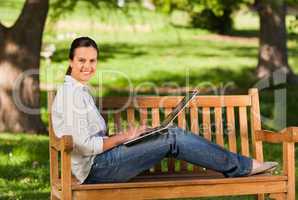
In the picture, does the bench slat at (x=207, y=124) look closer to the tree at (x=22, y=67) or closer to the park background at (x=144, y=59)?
the park background at (x=144, y=59)

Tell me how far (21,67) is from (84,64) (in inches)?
197

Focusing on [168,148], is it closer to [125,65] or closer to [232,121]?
[232,121]

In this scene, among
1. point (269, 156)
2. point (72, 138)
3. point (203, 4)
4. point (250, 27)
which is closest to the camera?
point (72, 138)

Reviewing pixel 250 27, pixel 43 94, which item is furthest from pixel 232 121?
pixel 250 27

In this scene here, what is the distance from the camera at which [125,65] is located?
1838 centimetres

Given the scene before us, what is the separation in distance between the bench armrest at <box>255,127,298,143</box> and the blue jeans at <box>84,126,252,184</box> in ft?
1.59

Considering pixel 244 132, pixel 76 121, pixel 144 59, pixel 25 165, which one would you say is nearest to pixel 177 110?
pixel 76 121

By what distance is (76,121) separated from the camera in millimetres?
5180

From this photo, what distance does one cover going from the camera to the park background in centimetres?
883

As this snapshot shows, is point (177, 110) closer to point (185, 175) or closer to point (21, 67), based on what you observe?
point (185, 175)

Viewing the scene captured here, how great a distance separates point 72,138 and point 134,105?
107 cm

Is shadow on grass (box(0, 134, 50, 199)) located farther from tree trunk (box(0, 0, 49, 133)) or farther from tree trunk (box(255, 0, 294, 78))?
tree trunk (box(255, 0, 294, 78))

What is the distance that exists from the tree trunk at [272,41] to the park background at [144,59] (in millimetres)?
321

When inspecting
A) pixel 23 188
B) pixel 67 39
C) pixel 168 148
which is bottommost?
pixel 23 188
